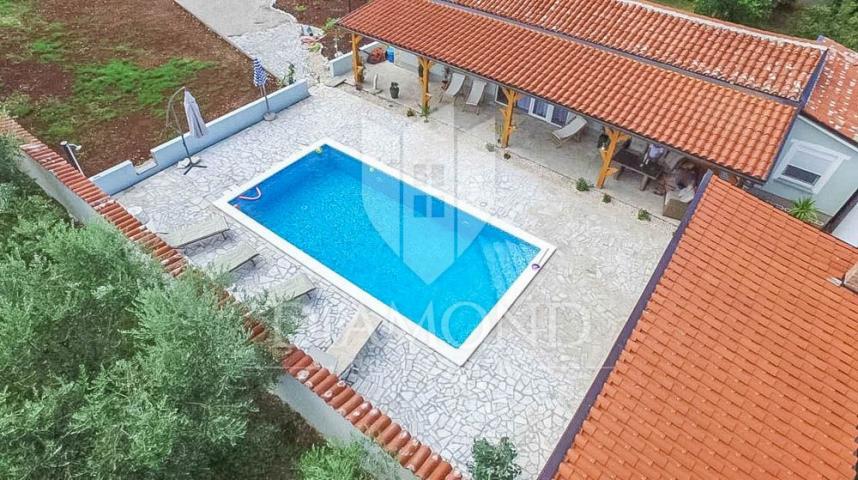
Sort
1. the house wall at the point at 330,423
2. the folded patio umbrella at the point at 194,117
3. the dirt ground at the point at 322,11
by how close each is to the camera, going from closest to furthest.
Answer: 1. the house wall at the point at 330,423
2. the folded patio umbrella at the point at 194,117
3. the dirt ground at the point at 322,11

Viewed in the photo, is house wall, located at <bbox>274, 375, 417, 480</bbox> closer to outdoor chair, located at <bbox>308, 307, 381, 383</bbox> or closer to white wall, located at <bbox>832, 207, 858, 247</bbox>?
outdoor chair, located at <bbox>308, 307, 381, 383</bbox>

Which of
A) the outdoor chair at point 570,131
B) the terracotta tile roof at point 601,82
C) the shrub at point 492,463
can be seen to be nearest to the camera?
the shrub at point 492,463

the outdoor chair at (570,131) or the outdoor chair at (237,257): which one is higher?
the outdoor chair at (570,131)

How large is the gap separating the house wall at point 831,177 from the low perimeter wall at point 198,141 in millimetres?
17041

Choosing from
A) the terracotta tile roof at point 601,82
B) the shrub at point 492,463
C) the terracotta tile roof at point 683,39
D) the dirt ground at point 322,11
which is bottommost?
the shrub at point 492,463

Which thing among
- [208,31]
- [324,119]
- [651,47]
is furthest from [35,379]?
[208,31]

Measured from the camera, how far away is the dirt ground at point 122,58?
17.4 metres

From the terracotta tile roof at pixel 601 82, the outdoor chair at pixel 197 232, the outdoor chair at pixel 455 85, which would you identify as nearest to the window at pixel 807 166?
the terracotta tile roof at pixel 601 82

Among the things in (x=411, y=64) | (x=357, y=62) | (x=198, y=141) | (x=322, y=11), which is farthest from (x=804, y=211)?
(x=322, y=11)

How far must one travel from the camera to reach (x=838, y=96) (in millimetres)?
14836

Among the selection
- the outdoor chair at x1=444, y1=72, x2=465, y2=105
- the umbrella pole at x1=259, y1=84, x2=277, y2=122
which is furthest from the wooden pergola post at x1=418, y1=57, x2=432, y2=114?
the umbrella pole at x1=259, y1=84, x2=277, y2=122

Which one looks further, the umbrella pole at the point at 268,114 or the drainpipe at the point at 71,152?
the umbrella pole at the point at 268,114

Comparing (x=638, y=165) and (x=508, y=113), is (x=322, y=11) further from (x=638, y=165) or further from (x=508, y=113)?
(x=638, y=165)

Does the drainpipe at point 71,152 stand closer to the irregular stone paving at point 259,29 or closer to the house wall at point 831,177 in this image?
the irregular stone paving at point 259,29
